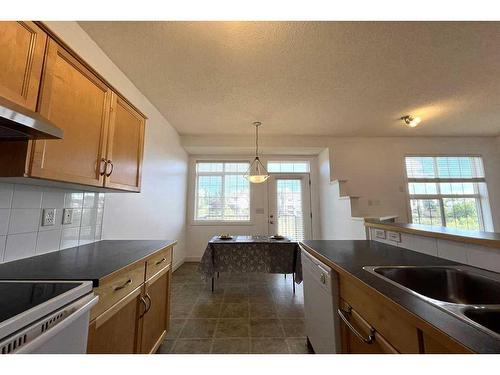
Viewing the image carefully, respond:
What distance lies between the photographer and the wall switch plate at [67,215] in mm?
1494

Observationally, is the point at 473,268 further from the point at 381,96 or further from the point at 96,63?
the point at 96,63

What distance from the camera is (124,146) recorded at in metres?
1.63

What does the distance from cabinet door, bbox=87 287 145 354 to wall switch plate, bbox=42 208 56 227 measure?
Result: 776 millimetres

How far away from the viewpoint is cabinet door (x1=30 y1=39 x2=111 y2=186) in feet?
3.24

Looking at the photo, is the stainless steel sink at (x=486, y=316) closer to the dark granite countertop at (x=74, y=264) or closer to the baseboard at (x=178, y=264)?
the dark granite countertop at (x=74, y=264)

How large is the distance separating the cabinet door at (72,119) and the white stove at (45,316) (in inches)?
20.2

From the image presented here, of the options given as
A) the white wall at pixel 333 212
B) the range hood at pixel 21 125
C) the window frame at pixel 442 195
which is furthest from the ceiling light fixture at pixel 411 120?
the range hood at pixel 21 125

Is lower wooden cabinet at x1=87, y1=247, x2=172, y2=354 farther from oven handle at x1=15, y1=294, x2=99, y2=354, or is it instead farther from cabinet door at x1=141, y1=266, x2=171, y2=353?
oven handle at x1=15, y1=294, x2=99, y2=354

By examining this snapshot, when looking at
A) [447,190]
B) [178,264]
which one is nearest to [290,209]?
[178,264]

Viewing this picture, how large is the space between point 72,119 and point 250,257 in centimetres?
242

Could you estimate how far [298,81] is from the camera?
97.4 inches

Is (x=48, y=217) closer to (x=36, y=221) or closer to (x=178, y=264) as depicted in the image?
(x=36, y=221)
